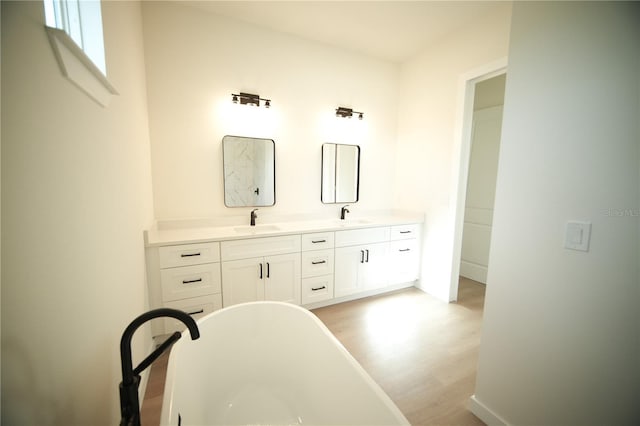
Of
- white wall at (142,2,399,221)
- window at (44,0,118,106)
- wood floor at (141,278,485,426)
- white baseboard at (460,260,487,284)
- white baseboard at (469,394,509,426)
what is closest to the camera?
window at (44,0,118,106)

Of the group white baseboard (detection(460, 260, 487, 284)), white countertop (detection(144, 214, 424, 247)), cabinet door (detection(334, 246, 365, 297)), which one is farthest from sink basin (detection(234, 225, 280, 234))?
white baseboard (detection(460, 260, 487, 284))

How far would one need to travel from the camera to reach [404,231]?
9.46 ft

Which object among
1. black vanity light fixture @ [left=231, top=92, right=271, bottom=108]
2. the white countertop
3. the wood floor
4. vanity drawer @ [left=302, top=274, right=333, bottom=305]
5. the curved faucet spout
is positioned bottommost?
the wood floor

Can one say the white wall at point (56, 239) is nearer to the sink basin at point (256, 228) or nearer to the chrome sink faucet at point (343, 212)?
the sink basin at point (256, 228)

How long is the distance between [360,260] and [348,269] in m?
0.17

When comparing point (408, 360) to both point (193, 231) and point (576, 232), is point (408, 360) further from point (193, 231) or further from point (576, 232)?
point (193, 231)

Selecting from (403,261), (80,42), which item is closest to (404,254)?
(403,261)

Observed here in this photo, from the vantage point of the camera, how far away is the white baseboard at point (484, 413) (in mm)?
1292

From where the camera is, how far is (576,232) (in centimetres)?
100

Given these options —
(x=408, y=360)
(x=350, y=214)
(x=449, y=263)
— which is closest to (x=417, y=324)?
(x=408, y=360)

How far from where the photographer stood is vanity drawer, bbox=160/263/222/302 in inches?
73.9

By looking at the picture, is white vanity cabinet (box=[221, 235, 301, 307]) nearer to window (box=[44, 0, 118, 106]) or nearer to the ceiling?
window (box=[44, 0, 118, 106])

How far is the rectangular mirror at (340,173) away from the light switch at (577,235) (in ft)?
7.17

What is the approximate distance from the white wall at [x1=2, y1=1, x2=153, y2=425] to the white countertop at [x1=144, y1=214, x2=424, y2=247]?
2.29 ft
